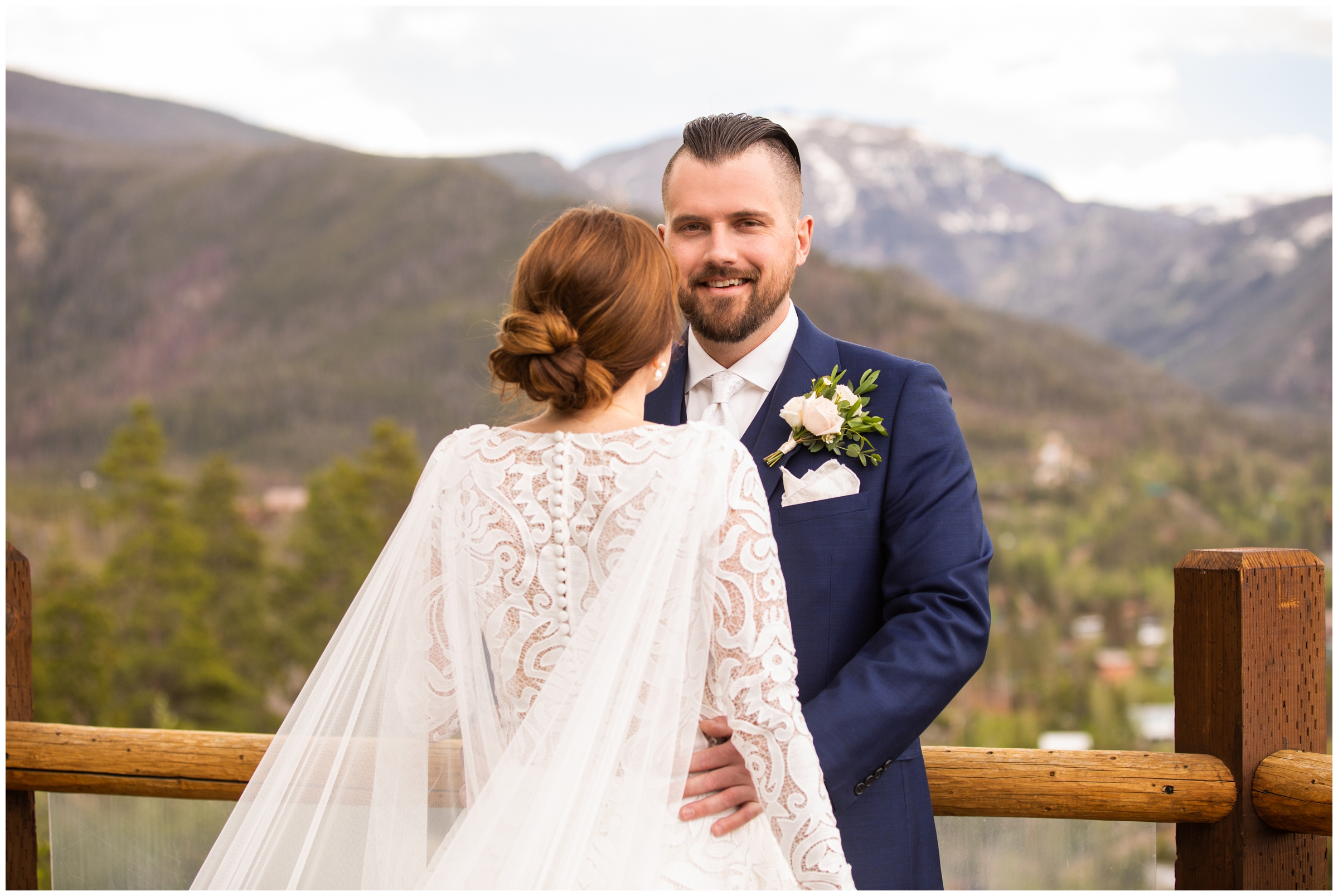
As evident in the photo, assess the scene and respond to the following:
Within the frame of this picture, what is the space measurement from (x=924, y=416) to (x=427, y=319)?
337 ft

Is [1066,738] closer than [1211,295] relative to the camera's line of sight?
Yes

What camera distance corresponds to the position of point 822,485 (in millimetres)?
2250

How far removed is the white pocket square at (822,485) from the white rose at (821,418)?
0.24 feet

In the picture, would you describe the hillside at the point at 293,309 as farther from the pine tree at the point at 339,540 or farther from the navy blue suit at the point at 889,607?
the navy blue suit at the point at 889,607

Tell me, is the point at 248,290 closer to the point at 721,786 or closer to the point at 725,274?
the point at 725,274

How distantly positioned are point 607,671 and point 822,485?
2.43 feet

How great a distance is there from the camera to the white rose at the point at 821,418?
2.22 m

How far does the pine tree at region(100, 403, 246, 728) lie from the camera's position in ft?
134

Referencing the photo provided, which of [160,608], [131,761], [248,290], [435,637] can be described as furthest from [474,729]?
[248,290]

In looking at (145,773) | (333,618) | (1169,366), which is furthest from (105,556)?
(1169,366)

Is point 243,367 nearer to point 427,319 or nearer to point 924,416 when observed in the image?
point 427,319

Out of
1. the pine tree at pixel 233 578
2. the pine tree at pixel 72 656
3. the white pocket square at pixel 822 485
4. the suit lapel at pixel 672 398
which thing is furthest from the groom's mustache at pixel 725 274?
the pine tree at pixel 233 578

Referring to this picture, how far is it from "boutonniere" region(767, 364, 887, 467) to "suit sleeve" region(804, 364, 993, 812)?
0.06m

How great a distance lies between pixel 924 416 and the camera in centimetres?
230
